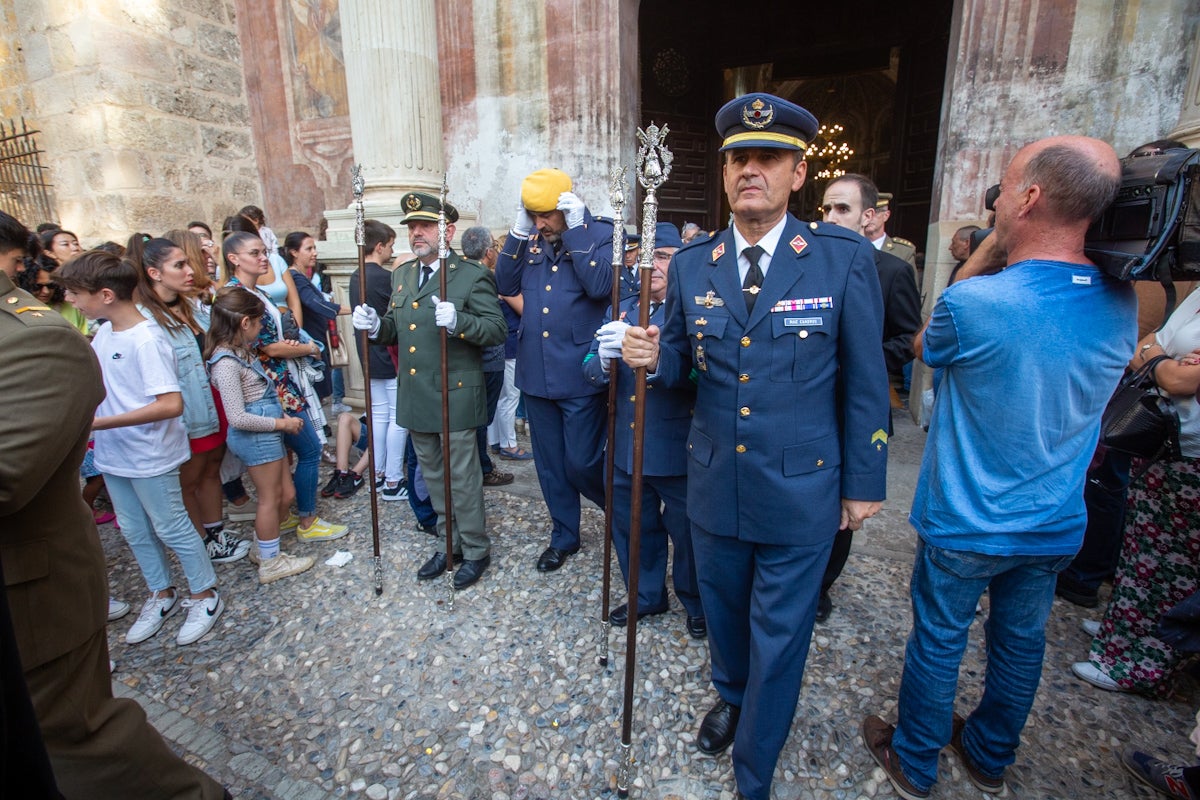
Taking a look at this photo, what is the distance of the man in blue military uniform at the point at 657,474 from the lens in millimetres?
2695

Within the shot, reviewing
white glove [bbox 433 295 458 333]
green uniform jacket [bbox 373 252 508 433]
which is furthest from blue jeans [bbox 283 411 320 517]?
white glove [bbox 433 295 458 333]

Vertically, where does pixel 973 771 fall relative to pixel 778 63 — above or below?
below

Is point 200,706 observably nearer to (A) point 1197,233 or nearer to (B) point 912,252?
(A) point 1197,233

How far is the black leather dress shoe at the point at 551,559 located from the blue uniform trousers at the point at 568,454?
0.04 m

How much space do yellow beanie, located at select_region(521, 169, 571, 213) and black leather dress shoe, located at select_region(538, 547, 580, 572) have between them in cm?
202

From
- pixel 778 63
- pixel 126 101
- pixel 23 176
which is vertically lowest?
pixel 23 176

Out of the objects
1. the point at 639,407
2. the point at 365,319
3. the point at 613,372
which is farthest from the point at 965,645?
the point at 365,319

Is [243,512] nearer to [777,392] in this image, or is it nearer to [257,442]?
[257,442]

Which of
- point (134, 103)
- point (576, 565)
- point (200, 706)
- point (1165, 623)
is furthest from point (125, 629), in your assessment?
point (134, 103)

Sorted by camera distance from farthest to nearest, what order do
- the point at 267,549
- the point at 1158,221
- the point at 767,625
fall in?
1. the point at 267,549
2. the point at 767,625
3. the point at 1158,221

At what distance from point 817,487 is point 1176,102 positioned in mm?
5313

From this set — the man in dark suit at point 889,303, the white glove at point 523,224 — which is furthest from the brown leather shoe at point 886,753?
the white glove at point 523,224

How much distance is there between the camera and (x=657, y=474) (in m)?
2.74

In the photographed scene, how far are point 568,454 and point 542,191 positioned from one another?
1.49 metres
